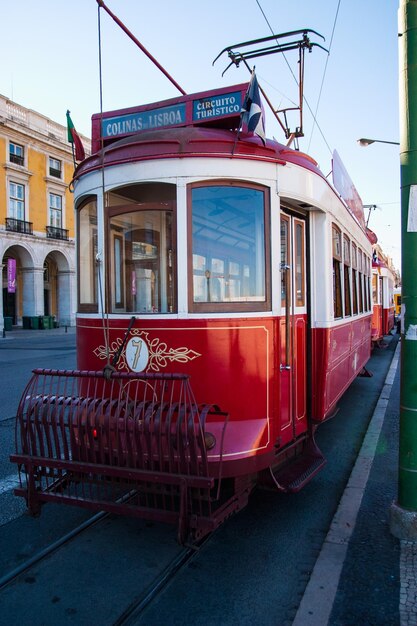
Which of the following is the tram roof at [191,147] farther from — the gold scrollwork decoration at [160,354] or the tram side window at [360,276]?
the tram side window at [360,276]

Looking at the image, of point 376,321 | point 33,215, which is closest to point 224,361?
point 376,321

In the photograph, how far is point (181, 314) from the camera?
12.5 feet

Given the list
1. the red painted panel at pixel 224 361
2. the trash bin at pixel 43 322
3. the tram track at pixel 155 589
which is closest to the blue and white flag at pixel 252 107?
the red painted panel at pixel 224 361

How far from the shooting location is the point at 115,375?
3451 mm

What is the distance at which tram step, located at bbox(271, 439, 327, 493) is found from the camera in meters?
4.02

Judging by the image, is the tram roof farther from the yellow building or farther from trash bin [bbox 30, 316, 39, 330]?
A: trash bin [bbox 30, 316, 39, 330]

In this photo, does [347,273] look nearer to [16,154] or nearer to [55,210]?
[16,154]

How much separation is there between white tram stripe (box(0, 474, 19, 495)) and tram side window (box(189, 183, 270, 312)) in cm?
277

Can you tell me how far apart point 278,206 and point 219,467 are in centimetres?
211

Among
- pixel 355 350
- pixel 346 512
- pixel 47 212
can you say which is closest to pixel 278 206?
pixel 346 512

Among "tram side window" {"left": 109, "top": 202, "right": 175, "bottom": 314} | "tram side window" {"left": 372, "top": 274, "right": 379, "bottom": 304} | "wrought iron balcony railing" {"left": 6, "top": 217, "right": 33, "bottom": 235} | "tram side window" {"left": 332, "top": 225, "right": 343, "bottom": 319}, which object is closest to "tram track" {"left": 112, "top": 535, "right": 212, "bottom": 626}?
"tram side window" {"left": 109, "top": 202, "right": 175, "bottom": 314}

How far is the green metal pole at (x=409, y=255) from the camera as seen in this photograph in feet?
12.5

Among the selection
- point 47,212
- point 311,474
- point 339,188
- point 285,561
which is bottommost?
point 285,561

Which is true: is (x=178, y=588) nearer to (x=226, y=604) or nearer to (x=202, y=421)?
(x=226, y=604)
